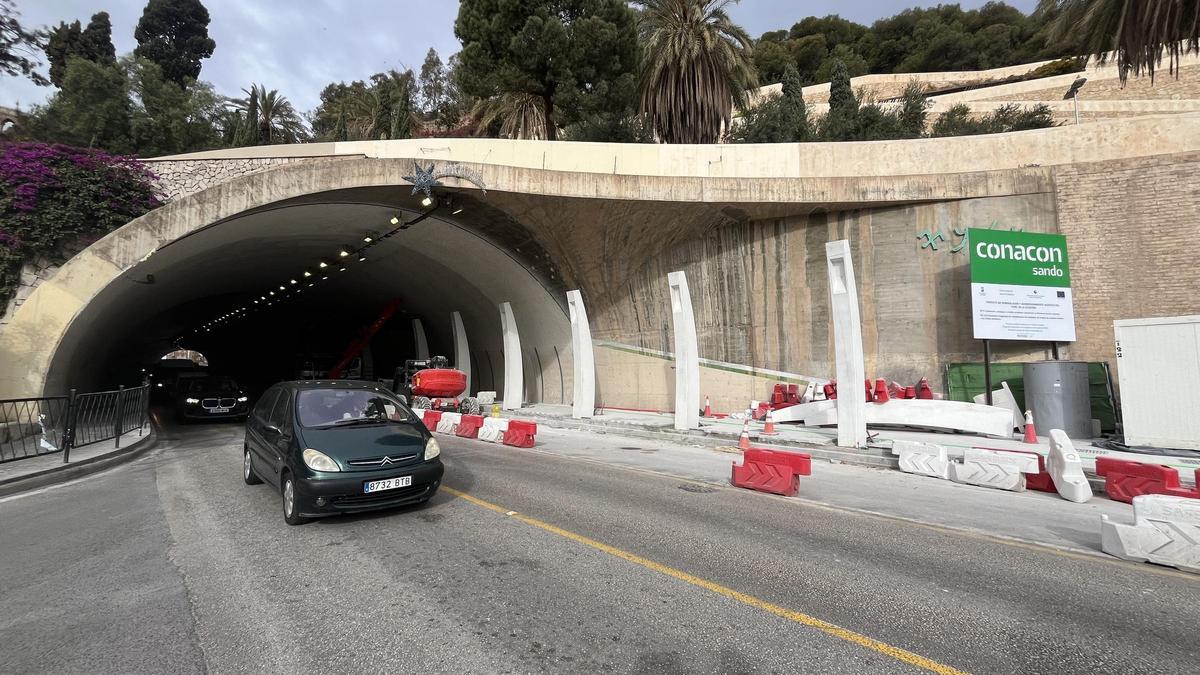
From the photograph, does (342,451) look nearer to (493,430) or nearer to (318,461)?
(318,461)

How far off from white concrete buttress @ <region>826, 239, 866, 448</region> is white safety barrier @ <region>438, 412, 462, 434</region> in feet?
33.5

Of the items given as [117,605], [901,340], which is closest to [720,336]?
[901,340]

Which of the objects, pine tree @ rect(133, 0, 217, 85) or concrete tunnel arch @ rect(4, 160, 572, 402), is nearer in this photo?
concrete tunnel arch @ rect(4, 160, 572, 402)

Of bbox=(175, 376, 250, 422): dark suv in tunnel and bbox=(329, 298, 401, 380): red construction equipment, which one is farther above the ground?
bbox=(329, 298, 401, 380): red construction equipment

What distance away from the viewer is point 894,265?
16406 millimetres

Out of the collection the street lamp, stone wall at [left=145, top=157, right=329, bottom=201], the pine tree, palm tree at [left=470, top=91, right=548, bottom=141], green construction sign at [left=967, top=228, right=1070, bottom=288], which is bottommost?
green construction sign at [left=967, top=228, right=1070, bottom=288]

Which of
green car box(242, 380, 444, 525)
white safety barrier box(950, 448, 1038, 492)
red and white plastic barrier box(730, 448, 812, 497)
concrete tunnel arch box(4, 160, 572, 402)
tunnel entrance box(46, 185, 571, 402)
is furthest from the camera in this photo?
tunnel entrance box(46, 185, 571, 402)

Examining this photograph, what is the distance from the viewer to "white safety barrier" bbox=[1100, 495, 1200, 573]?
4.85 metres

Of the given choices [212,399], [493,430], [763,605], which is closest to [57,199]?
[212,399]

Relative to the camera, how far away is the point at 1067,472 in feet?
25.2

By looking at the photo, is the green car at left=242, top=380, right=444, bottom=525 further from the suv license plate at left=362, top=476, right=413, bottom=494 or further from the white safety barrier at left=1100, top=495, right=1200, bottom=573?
the white safety barrier at left=1100, top=495, right=1200, bottom=573

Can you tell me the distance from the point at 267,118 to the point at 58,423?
41056 millimetres

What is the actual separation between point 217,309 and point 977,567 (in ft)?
130

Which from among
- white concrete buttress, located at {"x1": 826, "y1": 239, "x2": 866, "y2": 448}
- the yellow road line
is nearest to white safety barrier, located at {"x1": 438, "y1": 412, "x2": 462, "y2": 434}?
the yellow road line
